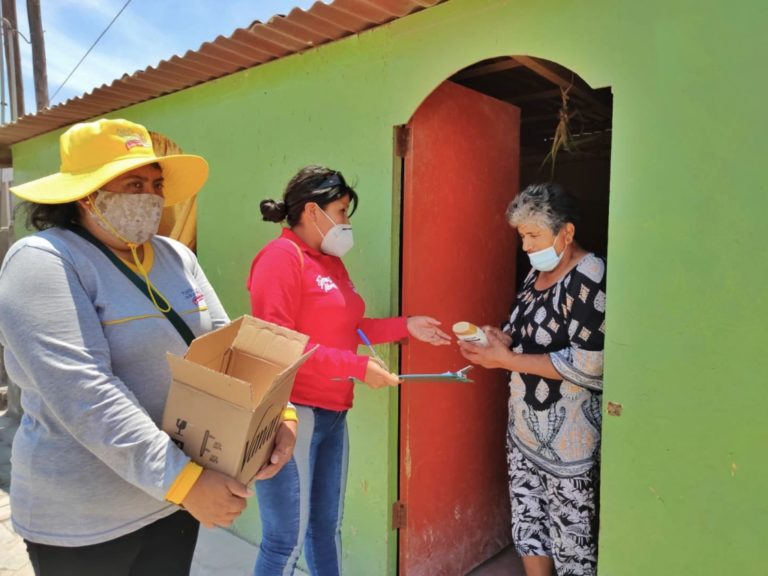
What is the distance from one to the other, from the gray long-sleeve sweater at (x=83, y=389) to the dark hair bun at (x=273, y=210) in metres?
0.74

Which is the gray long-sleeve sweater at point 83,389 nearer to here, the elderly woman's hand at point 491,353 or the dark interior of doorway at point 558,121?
the elderly woman's hand at point 491,353

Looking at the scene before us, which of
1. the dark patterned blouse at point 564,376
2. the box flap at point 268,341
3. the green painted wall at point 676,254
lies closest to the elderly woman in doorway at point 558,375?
the dark patterned blouse at point 564,376

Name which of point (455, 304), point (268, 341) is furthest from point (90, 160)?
point (455, 304)

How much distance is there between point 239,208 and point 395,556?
2305 millimetres

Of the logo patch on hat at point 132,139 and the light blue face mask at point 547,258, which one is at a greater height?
the logo patch on hat at point 132,139

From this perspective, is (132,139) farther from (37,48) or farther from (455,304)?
(37,48)

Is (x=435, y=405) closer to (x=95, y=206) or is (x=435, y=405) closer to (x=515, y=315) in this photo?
(x=515, y=315)

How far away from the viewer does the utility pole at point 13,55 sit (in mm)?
9344

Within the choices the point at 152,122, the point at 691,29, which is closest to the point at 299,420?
the point at 691,29

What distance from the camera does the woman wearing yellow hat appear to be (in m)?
1.26

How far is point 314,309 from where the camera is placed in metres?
2.13

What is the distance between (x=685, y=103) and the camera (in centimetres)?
183

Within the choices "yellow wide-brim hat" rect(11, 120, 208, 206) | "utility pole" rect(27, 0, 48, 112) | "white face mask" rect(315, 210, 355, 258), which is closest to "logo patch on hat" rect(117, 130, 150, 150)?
"yellow wide-brim hat" rect(11, 120, 208, 206)

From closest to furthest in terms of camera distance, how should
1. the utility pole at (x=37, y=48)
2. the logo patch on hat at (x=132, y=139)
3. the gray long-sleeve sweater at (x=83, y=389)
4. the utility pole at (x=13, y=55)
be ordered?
the gray long-sleeve sweater at (x=83, y=389)
the logo patch on hat at (x=132, y=139)
the utility pole at (x=37, y=48)
the utility pole at (x=13, y=55)
